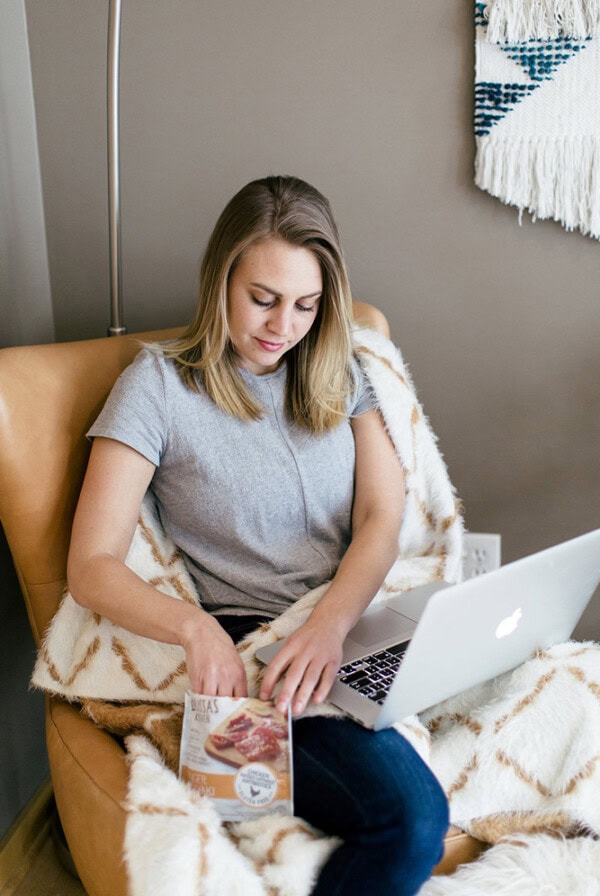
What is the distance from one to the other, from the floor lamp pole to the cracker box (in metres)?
0.82

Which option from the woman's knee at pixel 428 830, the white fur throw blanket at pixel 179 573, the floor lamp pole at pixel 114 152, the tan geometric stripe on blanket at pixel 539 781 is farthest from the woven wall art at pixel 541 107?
the woman's knee at pixel 428 830

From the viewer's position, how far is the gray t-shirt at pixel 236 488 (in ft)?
4.40

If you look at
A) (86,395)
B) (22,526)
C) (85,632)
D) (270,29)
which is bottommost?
(85,632)

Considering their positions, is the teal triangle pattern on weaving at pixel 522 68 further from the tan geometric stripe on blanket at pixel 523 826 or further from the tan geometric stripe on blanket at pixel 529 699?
the tan geometric stripe on blanket at pixel 523 826

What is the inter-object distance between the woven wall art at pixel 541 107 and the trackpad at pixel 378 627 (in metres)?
0.88

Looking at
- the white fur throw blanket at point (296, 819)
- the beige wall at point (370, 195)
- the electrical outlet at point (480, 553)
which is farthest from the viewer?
the electrical outlet at point (480, 553)

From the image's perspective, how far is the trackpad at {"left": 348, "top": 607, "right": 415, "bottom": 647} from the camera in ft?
4.09

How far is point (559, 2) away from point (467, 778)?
53.2 inches

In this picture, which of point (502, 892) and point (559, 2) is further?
point (559, 2)

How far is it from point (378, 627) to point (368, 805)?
33 cm

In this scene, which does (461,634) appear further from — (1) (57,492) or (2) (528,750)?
(1) (57,492)

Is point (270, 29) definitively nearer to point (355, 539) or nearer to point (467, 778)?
point (355, 539)

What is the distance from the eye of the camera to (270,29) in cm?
172

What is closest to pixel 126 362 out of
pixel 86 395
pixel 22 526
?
pixel 86 395
